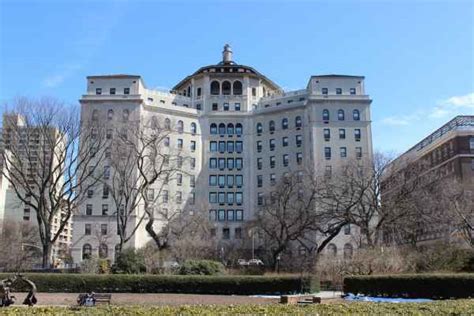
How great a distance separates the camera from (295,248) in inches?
3014

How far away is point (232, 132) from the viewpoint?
87062 mm

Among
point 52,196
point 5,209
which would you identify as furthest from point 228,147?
point 5,209

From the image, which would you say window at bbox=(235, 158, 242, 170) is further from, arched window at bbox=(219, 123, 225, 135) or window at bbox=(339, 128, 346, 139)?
window at bbox=(339, 128, 346, 139)

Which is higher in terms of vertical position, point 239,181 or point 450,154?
point 450,154

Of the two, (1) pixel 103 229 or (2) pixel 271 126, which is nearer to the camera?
(1) pixel 103 229

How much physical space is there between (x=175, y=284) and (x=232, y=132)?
56151 millimetres

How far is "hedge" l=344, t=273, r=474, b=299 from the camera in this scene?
82.0ft

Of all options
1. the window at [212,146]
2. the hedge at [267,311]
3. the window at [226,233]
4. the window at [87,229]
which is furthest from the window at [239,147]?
the hedge at [267,311]

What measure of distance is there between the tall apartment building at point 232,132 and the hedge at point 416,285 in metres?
48.1

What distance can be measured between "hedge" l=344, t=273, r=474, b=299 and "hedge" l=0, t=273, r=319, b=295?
3831mm

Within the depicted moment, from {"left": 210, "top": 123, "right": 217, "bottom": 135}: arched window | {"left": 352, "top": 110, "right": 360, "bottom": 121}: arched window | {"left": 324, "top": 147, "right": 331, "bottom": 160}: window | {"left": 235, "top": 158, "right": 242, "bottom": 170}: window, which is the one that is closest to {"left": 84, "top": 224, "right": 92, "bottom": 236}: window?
{"left": 210, "top": 123, "right": 217, "bottom": 135}: arched window

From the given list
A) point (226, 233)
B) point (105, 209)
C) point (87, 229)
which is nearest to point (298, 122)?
point (226, 233)

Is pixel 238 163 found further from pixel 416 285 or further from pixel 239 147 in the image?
pixel 416 285

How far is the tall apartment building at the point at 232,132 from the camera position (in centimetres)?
7906
